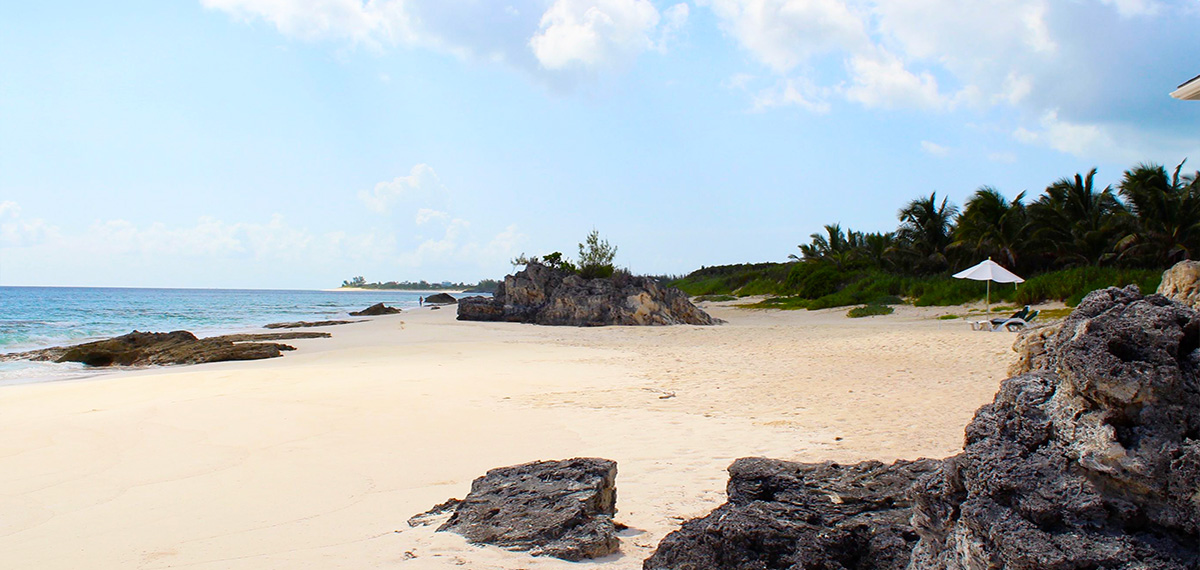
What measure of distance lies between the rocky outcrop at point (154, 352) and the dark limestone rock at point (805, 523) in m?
14.7

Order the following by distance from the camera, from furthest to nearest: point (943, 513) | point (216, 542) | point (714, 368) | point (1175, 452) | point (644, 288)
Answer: point (644, 288)
point (714, 368)
point (216, 542)
point (943, 513)
point (1175, 452)

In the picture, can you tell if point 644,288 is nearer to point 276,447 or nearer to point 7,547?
point 276,447

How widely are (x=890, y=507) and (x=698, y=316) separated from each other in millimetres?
23614

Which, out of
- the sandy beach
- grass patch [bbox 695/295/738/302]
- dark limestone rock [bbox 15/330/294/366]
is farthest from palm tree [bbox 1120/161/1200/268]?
dark limestone rock [bbox 15/330/294/366]

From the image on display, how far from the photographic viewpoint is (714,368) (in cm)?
1223

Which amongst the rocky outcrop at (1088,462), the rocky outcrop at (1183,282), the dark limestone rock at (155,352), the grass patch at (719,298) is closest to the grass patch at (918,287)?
the grass patch at (719,298)

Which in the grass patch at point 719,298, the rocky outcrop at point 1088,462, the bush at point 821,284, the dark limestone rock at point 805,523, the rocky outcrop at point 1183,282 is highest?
the bush at point 821,284

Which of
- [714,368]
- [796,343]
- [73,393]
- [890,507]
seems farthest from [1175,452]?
[796,343]

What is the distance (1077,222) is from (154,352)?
35.2 m

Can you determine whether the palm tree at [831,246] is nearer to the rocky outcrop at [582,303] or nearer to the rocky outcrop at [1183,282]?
the rocky outcrop at [582,303]

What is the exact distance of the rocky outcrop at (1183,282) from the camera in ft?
18.9

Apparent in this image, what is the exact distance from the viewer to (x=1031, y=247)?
111 ft

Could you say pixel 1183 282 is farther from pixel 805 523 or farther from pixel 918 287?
pixel 918 287

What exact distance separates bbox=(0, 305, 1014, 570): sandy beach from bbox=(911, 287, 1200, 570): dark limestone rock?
180 centimetres
